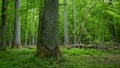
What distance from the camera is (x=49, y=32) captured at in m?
10.6

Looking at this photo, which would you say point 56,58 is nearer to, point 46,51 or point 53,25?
point 46,51

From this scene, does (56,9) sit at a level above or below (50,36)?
above

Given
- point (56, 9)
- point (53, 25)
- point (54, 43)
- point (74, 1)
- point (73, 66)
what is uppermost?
point (74, 1)

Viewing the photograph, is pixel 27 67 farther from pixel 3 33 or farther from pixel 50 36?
pixel 3 33

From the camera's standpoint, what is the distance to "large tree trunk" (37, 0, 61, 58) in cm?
1040

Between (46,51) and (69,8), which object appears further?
(69,8)

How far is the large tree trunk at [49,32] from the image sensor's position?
10398 millimetres

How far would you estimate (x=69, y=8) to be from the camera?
40656mm

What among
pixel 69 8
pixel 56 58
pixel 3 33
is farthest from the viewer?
pixel 69 8

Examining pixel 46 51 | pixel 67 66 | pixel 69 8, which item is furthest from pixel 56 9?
pixel 69 8

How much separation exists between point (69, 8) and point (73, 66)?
105ft

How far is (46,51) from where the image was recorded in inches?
408

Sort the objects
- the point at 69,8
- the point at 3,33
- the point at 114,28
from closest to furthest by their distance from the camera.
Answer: the point at 3,33
the point at 114,28
the point at 69,8

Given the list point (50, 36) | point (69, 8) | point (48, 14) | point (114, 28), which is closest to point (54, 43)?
point (50, 36)
